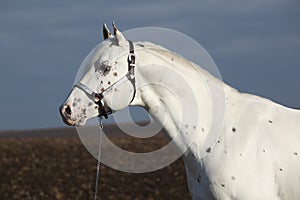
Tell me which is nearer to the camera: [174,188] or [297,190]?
[297,190]

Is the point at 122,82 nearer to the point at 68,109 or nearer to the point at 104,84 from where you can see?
the point at 104,84

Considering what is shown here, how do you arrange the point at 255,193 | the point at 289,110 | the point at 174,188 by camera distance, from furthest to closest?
the point at 174,188, the point at 289,110, the point at 255,193

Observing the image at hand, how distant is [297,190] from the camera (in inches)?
237

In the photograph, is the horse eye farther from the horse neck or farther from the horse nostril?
the horse nostril

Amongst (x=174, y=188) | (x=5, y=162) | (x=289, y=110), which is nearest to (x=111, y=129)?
(x=5, y=162)

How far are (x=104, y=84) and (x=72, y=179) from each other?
14.7 m

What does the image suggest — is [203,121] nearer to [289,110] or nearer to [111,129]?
[289,110]

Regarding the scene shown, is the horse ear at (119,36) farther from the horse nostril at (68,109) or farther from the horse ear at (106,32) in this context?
the horse nostril at (68,109)

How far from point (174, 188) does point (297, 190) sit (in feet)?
43.6

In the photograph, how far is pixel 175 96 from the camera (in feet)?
20.0

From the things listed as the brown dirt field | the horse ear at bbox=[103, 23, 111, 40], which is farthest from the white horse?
the brown dirt field

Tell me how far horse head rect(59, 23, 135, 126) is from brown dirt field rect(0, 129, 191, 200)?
12014 millimetres

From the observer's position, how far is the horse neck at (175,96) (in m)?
6.05

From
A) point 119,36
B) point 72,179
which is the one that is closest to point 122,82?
point 119,36
